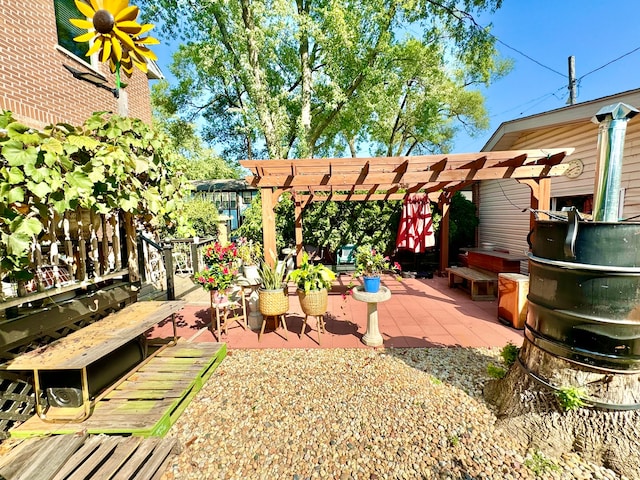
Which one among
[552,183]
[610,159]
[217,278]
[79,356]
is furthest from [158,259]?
[552,183]

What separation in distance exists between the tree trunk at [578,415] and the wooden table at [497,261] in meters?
4.27

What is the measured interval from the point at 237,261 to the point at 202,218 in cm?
738

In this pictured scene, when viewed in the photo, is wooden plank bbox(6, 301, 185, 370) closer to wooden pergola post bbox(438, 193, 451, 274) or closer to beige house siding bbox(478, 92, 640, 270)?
beige house siding bbox(478, 92, 640, 270)

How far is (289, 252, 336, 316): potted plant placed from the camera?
3.57 m

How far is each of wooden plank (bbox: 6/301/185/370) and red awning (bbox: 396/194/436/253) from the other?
5700 millimetres

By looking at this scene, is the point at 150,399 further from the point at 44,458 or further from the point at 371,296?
the point at 371,296

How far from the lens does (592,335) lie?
6.10 ft

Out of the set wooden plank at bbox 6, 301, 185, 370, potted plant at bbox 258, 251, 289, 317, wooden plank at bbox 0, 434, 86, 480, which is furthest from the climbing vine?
potted plant at bbox 258, 251, 289, 317

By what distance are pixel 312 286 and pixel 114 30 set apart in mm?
2916

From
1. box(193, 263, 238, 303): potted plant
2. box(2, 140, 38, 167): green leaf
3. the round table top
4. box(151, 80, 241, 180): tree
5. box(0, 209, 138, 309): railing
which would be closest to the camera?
box(2, 140, 38, 167): green leaf

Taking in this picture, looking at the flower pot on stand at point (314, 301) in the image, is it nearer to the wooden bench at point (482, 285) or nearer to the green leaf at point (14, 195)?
the green leaf at point (14, 195)

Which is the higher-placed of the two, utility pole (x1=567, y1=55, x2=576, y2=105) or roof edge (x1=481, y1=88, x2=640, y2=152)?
utility pole (x1=567, y1=55, x2=576, y2=105)

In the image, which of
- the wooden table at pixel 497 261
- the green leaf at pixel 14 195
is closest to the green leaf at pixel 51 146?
the green leaf at pixel 14 195

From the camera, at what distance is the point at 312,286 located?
357 cm
